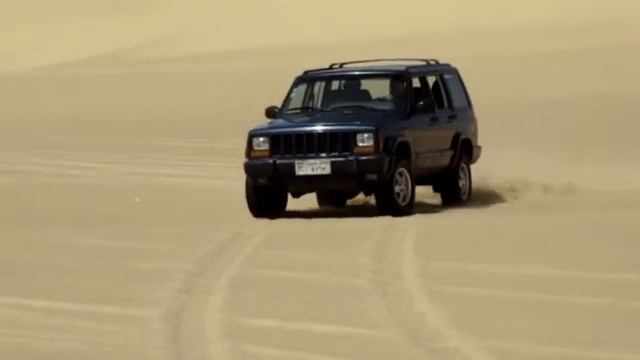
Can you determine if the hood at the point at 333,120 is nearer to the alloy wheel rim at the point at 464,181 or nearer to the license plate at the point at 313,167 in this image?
the license plate at the point at 313,167

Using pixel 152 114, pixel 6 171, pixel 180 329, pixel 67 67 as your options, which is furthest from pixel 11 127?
pixel 180 329

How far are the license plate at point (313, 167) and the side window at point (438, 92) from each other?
91.5 inches

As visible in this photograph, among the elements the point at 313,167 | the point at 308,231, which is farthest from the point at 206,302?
the point at 313,167

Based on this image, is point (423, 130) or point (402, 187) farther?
point (423, 130)

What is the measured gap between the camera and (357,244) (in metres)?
13.2

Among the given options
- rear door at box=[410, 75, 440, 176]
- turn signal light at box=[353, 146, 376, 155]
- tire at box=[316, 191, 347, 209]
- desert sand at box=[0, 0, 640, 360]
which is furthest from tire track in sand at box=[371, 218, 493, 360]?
tire at box=[316, 191, 347, 209]

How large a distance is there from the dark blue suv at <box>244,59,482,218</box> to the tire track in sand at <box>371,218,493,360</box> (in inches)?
73.8

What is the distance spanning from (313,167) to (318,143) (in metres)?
0.24

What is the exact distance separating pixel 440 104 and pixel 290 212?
1999mm

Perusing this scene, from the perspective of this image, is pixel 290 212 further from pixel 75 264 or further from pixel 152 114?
pixel 152 114

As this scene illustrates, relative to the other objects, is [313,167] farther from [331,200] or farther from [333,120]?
[331,200]

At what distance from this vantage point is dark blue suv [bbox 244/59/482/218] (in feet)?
51.8

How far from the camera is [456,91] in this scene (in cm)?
1841

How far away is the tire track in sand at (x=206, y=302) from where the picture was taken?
8.41m
